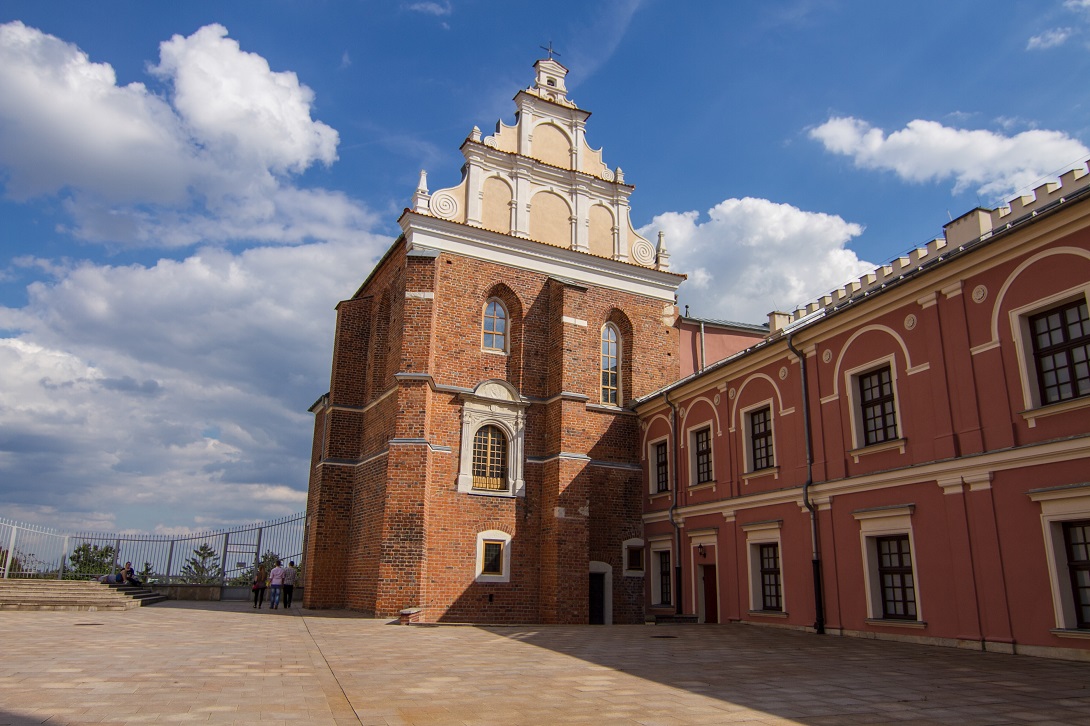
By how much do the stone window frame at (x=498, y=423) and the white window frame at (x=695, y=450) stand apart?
17.9 feet

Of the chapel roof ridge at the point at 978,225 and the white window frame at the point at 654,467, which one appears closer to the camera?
the chapel roof ridge at the point at 978,225

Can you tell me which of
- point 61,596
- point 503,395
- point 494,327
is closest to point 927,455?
point 503,395

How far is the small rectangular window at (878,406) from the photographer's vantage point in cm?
1647

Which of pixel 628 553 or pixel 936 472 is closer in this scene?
pixel 936 472

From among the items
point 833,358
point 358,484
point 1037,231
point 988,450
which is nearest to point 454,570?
point 358,484

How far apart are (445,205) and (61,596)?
55.2ft

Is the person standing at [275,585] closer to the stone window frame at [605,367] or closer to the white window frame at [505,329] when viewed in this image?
the white window frame at [505,329]

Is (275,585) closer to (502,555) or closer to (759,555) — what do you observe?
(502,555)

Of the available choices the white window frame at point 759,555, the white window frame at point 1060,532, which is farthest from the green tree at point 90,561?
the white window frame at point 1060,532

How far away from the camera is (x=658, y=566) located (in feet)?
81.7

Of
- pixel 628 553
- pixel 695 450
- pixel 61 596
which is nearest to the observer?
pixel 61 596

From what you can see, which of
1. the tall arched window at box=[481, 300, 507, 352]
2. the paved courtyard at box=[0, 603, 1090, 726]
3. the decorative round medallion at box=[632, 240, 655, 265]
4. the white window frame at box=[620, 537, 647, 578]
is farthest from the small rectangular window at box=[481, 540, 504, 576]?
the decorative round medallion at box=[632, 240, 655, 265]

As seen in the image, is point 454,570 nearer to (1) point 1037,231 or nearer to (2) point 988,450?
(2) point 988,450

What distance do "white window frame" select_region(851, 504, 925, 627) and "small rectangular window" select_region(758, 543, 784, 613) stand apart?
325 centimetres
